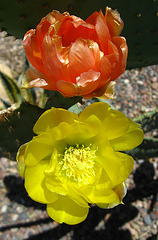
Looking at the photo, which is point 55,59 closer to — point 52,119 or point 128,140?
point 52,119

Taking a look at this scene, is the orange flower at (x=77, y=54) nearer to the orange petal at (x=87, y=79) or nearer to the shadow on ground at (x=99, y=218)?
the orange petal at (x=87, y=79)

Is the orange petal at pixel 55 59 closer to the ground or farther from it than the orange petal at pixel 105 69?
farther from it

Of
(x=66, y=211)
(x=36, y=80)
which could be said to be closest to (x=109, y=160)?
(x=66, y=211)

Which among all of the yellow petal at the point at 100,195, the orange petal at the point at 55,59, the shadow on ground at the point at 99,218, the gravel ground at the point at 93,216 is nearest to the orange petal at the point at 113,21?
the orange petal at the point at 55,59

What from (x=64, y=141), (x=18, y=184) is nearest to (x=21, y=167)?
(x=64, y=141)

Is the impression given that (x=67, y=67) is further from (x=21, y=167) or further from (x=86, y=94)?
(x=21, y=167)

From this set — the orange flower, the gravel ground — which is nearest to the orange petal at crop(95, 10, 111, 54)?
the orange flower
